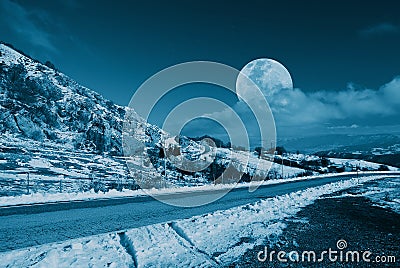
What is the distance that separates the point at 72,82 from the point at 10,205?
16898cm

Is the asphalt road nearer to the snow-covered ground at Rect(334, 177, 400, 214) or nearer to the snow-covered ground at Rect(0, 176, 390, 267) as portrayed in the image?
the snow-covered ground at Rect(0, 176, 390, 267)

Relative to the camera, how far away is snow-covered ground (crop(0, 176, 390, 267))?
18.8ft

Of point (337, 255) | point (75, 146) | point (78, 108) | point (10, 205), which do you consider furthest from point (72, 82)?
point (337, 255)

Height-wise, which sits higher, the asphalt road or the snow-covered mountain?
the snow-covered mountain

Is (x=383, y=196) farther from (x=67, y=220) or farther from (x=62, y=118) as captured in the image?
(x=62, y=118)

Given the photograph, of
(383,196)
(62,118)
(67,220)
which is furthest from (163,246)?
(62,118)

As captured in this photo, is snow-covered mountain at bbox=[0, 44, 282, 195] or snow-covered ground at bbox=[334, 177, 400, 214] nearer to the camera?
snow-covered ground at bbox=[334, 177, 400, 214]

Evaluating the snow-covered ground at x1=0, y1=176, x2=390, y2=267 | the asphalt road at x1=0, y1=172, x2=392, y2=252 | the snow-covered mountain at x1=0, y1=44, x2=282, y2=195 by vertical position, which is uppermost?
the snow-covered mountain at x1=0, y1=44, x2=282, y2=195

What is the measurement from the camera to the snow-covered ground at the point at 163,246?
573 centimetres

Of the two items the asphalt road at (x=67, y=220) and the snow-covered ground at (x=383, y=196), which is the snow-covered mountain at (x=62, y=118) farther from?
the asphalt road at (x=67, y=220)

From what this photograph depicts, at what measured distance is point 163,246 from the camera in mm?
6859

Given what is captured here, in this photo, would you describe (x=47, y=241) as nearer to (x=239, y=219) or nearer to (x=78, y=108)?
(x=239, y=219)

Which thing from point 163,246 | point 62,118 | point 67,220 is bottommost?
point 163,246

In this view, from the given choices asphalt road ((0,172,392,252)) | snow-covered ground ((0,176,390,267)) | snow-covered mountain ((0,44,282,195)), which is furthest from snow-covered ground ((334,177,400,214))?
snow-covered mountain ((0,44,282,195))
